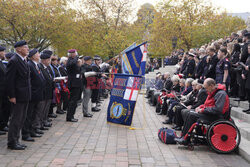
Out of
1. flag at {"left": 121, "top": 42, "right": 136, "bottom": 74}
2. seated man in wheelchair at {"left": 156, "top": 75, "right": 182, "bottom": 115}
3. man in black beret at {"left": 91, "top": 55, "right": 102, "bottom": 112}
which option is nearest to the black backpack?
flag at {"left": 121, "top": 42, "right": 136, "bottom": 74}

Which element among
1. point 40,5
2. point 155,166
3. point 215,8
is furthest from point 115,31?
point 155,166

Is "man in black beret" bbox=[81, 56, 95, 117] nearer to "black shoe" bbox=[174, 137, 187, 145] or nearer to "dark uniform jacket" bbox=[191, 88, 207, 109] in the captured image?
"dark uniform jacket" bbox=[191, 88, 207, 109]

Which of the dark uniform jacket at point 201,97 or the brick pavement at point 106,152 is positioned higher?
the dark uniform jacket at point 201,97

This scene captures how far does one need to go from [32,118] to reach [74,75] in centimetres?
237

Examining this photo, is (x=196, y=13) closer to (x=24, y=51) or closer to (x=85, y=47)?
(x=85, y=47)

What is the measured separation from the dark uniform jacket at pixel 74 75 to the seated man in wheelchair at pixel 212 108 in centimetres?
403

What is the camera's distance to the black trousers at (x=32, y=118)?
22.7ft

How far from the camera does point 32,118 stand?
7508 mm

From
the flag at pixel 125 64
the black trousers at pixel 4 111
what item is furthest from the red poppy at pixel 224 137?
the black trousers at pixel 4 111

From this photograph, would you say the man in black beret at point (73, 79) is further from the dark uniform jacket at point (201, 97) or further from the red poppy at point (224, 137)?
the red poppy at point (224, 137)

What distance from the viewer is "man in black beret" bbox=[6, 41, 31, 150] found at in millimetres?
6012

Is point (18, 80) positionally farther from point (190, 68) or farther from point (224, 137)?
point (190, 68)

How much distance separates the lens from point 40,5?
31.8 meters

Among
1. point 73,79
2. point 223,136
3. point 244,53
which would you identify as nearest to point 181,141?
point 223,136
